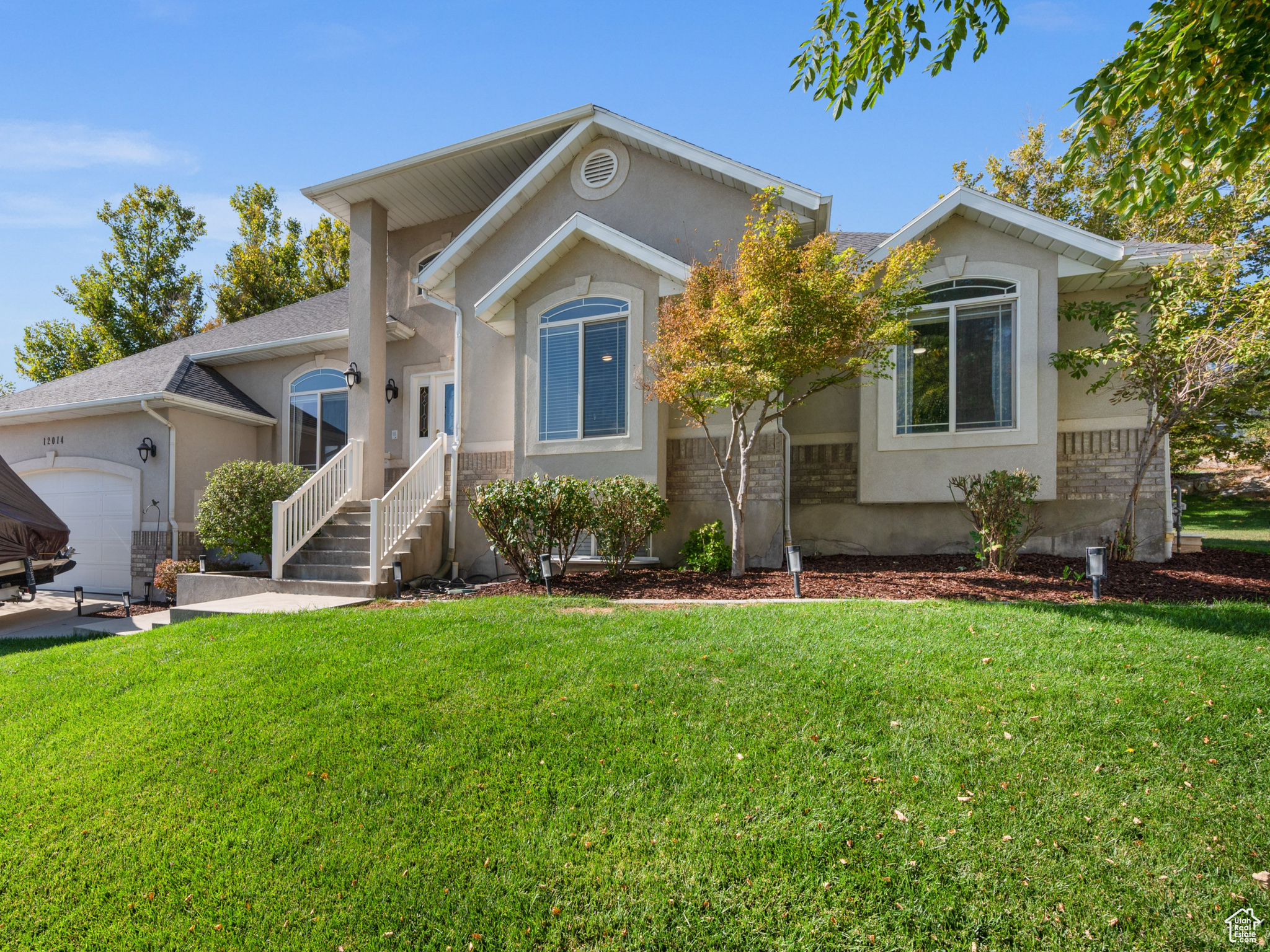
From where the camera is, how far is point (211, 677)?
211 inches

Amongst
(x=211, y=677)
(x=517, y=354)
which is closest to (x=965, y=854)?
(x=211, y=677)

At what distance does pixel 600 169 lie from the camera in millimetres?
11195

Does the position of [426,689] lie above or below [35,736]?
above

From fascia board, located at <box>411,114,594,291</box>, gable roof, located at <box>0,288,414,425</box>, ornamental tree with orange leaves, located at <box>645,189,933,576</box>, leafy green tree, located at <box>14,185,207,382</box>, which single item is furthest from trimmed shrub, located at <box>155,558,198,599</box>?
leafy green tree, located at <box>14,185,207,382</box>

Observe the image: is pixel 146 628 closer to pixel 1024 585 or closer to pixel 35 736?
pixel 35 736

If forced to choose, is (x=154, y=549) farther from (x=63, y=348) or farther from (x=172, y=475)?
(x=63, y=348)

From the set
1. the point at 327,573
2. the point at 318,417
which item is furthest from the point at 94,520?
the point at 327,573

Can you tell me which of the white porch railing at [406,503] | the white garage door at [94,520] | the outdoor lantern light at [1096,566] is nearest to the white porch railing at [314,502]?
the white porch railing at [406,503]

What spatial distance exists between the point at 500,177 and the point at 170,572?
9.64 m

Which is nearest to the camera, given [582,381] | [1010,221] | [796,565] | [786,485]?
[796,565]

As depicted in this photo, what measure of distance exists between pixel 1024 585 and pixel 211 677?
832 centimetres

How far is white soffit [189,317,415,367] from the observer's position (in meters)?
13.2

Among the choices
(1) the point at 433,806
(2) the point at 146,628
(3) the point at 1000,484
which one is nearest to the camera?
(1) the point at 433,806

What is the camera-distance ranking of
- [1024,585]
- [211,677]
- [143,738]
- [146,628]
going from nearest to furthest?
[143,738], [211,677], [1024,585], [146,628]
